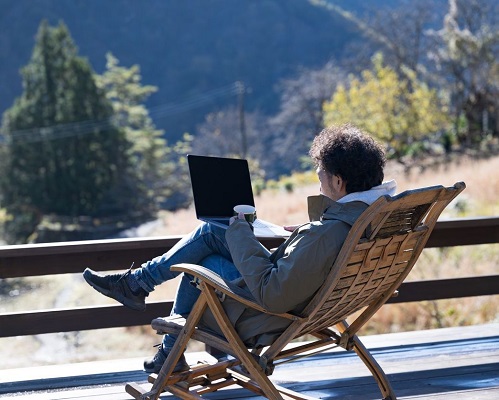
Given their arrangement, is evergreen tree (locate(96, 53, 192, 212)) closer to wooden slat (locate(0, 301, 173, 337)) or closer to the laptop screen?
wooden slat (locate(0, 301, 173, 337))

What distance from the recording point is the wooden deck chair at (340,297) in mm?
2420

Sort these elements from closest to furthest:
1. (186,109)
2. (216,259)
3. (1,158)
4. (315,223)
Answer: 1. (315,223)
2. (216,259)
3. (1,158)
4. (186,109)

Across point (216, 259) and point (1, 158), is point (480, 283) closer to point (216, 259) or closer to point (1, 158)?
point (216, 259)

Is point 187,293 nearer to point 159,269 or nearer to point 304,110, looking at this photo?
point 159,269

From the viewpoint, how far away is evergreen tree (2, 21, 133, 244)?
31.2m

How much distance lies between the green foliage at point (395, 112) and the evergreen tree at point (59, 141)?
11.4 metres

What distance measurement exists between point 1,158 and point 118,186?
5.02 m

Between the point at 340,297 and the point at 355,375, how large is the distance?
94cm

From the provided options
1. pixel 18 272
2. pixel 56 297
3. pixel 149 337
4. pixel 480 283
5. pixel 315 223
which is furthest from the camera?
pixel 56 297

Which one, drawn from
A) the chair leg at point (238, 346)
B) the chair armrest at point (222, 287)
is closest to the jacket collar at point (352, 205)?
the chair armrest at point (222, 287)

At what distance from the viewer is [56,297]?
1712cm

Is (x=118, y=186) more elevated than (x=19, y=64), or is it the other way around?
(x=19, y=64)

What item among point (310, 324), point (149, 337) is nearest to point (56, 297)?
point (149, 337)

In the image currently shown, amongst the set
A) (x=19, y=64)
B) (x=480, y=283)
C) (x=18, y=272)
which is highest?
(x=19, y=64)
